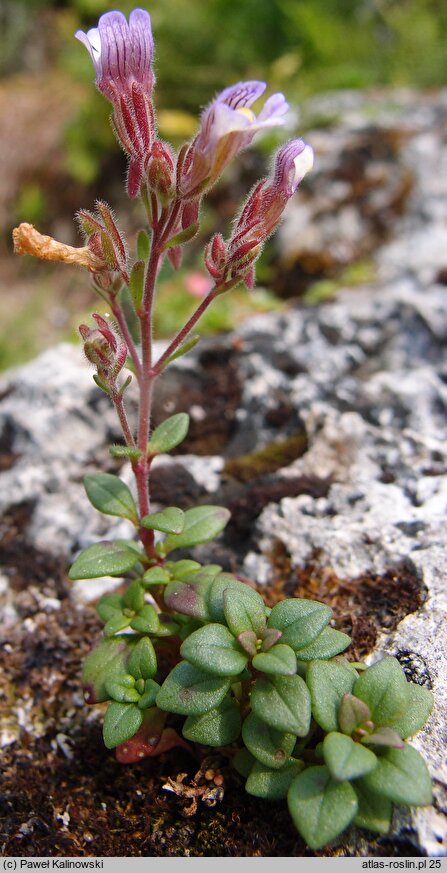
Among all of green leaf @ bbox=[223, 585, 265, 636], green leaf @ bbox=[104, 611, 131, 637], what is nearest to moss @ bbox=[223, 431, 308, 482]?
green leaf @ bbox=[104, 611, 131, 637]

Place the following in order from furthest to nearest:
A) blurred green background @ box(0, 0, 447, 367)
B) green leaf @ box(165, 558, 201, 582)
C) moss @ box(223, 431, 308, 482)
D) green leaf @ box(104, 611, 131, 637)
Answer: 1. blurred green background @ box(0, 0, 447, 367)
2. moss @ box(223, 431, 308, 482)
3. green leaf @ box(165, 558, 201, 582)
4. green leaf @ box(104, 611, 131, 637)

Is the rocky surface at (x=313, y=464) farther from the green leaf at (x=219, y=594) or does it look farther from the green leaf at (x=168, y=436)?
the green leaf at (x=168, y=436)

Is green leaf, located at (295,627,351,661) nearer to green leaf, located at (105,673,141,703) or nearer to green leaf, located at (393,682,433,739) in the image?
green leaf, located at (393,682,433,739)

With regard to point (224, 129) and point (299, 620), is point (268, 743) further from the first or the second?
point (224, 129)

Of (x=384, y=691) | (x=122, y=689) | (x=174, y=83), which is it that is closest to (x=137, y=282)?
(x=122, y=689)

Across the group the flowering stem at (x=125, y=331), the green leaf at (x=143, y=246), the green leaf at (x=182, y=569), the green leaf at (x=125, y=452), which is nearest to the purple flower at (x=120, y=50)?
the green leaf at (x=143, y=246)
